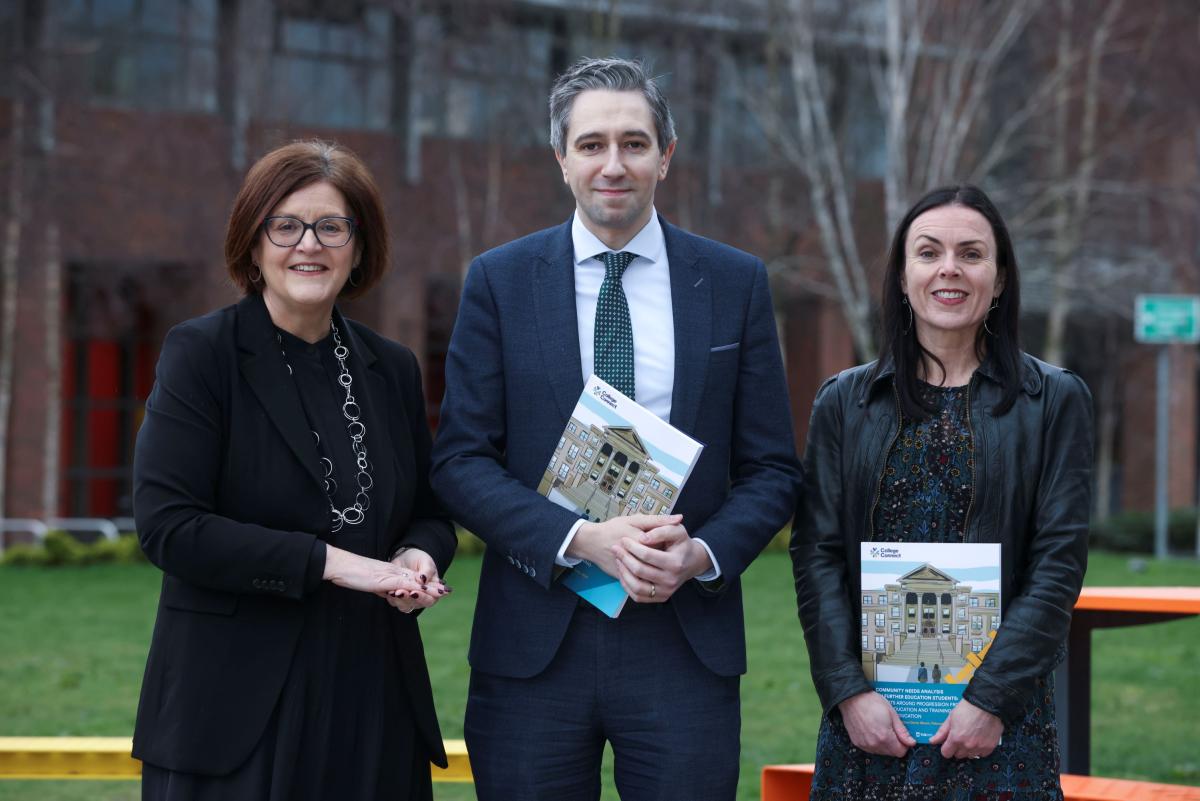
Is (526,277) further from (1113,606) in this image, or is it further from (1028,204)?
(1028,204)

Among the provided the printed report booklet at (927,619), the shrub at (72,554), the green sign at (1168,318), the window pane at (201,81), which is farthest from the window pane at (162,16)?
the printed report booklet at (927,619)

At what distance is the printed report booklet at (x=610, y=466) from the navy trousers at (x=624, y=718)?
107mm

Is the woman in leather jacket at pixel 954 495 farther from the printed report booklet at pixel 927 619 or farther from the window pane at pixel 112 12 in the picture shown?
the window pane at pixel 112 12

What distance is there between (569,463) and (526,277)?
53 centimetres

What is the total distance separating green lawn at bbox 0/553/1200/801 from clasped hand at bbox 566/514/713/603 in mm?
3583

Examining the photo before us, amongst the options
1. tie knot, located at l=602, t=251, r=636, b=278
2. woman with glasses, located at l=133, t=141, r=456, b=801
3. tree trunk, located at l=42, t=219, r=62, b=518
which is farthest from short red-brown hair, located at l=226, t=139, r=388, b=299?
tree trunk, located at l=42, t=219, r=62, b=518

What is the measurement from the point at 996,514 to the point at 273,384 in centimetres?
179

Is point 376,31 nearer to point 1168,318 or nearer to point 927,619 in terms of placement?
point 1168,318

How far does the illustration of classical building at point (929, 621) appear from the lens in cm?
335

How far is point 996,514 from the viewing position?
340 centimetres

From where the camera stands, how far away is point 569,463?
11.2 ft

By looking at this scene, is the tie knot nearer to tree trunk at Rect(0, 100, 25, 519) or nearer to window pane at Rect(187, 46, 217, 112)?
tree trunk at Rect(0, 100, 25, 519)

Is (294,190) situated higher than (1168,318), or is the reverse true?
(1168,318)

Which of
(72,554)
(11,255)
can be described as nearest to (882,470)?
(72,554)
